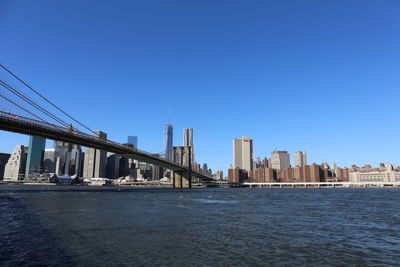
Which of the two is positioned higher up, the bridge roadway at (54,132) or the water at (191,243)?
the bridge roadway at (54,132)

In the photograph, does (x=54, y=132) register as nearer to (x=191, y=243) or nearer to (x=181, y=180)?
(x=191, y=243)

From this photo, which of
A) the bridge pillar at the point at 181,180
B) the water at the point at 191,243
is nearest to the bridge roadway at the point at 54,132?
the water at the point at 191,243

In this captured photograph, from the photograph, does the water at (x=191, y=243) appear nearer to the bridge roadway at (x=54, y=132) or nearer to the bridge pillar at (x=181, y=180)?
the bridge roadway at (x=54, y=132)

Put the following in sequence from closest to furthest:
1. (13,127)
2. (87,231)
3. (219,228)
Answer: (87,231)
(219,228)
(13,127)

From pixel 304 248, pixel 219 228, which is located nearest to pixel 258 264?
pixel 304 248

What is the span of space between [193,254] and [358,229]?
14176 millimetres

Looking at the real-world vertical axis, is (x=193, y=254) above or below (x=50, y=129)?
below

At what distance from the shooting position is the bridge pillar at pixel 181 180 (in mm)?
158750

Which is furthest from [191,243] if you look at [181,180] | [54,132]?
[181,180]

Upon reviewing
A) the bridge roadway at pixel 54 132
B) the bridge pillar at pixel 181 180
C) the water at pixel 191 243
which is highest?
the bridge roadway at pixel 54 132

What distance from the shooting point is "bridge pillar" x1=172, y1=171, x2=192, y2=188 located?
15875 centimetres

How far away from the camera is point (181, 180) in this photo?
530 feet

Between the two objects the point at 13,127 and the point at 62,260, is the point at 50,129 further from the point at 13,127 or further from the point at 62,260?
the point at 62,260

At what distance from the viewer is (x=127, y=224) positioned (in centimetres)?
2419
